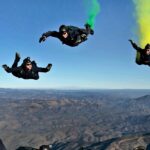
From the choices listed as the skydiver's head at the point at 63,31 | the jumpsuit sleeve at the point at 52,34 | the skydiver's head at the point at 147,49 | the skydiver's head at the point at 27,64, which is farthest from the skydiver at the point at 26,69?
the skydiver's head at the point at 147,49

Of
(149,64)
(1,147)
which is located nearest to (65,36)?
(149,64)

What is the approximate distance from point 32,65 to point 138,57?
20.2 feet

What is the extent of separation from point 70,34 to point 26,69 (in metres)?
3.66

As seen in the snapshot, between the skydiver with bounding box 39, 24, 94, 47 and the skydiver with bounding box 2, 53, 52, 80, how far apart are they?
2178mm

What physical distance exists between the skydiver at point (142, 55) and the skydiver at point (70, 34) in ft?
8.21

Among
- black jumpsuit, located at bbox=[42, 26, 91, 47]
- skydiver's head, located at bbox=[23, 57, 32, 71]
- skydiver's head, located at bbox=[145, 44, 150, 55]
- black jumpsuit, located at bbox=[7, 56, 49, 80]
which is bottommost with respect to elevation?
black jumpsuit, located at bbox=[7, 56, 49, 80]

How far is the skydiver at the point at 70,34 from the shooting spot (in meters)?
18.1

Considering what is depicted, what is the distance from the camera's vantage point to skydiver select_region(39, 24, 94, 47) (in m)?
18.1

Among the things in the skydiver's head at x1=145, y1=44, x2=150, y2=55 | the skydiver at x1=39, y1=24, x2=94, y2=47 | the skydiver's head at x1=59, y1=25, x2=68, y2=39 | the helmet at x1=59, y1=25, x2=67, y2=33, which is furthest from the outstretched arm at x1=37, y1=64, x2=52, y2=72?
the skydiver's head at x1=145, y1=44, x2=150, y2=55

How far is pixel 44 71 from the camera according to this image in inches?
837

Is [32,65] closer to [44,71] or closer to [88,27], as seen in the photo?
[44,71]

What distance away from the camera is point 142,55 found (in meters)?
19.0

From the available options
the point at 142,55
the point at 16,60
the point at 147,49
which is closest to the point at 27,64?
the point at 16,60

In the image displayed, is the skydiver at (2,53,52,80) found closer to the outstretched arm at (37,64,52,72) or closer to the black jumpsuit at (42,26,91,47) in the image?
the outstretched arm at (37,64,52,72)
